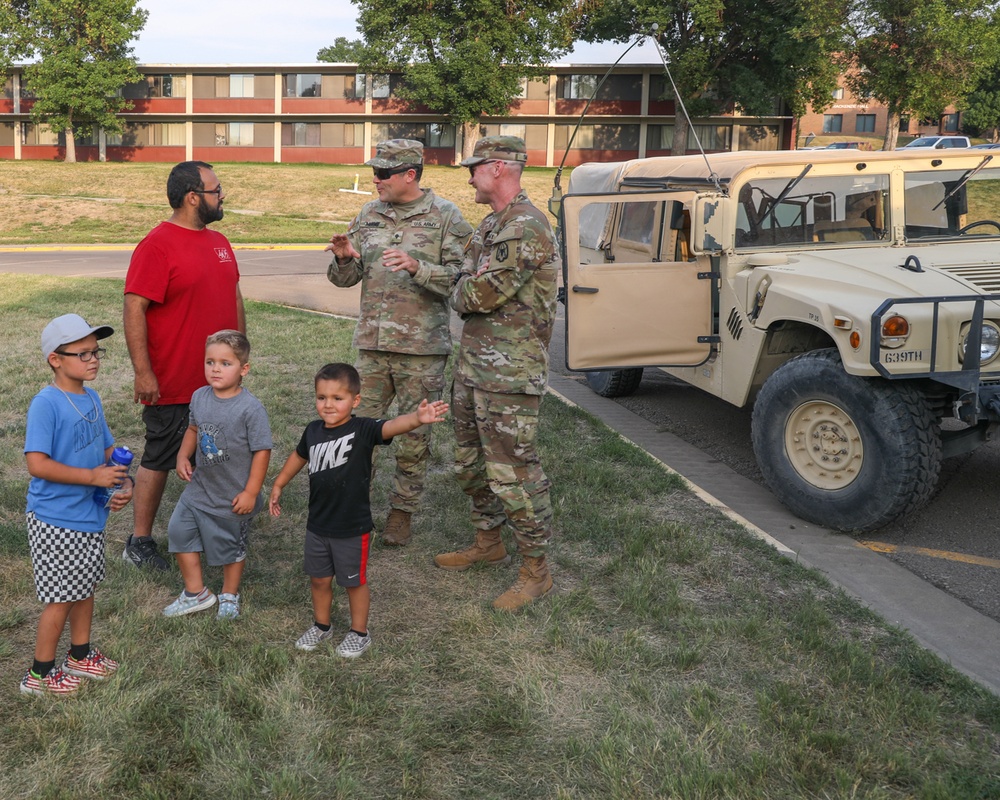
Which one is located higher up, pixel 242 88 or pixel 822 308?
pixel 242 88

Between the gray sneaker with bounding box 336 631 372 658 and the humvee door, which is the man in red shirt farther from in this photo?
the humvee door

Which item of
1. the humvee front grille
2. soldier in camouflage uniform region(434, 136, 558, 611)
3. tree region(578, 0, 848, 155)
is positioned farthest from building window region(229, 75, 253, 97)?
soldier in camouflage uniform region(434, 136, 558, 611)

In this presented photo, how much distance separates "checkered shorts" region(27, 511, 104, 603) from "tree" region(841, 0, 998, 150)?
119ft

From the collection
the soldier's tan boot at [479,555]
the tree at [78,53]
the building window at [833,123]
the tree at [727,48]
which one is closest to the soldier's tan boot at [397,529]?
the soldier's tan boot at [479,555]

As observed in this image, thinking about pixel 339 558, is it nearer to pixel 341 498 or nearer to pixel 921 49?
pixel 341 498

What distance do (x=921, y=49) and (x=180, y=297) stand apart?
36199 mm

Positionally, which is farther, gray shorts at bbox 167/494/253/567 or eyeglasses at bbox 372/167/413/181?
eyeglasses at bbox 372/167/413/181

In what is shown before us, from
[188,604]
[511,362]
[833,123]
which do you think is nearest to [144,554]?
[188,604]

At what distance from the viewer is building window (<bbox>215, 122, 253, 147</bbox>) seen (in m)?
55.3

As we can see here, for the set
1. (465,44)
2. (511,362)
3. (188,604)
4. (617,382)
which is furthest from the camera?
(465,44)

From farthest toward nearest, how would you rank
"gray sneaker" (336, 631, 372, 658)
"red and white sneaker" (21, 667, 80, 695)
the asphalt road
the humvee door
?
the humvee door < the asphalt road < "gray sneaker" (336, 631, 372, 658) < "red and white sneaker" (21, 667, 80, 695)

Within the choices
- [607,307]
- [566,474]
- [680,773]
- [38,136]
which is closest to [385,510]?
[566,474]

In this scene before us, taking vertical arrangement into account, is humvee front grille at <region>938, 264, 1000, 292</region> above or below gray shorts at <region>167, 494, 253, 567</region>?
above

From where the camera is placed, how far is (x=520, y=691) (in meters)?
3.59
